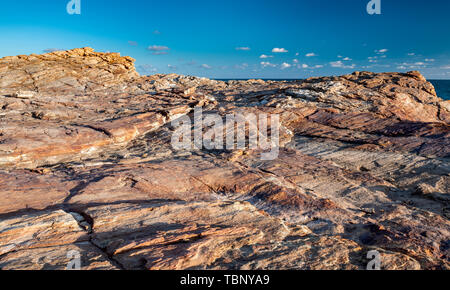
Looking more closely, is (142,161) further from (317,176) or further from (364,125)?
(364,125)

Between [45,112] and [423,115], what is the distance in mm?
27620

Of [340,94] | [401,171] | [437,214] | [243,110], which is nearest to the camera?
[437,214]

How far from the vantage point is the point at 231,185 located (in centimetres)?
1065

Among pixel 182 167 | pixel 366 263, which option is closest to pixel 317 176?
pixel 182 167

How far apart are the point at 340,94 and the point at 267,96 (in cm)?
622

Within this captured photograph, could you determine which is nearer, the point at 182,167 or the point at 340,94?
the point at 182,167

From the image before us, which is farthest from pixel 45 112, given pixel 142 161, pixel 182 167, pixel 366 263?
pixel 366 263

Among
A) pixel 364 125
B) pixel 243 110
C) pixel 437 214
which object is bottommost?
pixel 437 214

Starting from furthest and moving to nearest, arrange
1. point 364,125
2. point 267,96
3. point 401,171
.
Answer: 1. point 267,96
2. point 364,125
3. point 401,171

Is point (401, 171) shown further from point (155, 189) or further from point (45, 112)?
point (45, 112)

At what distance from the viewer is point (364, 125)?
18297 millimetres

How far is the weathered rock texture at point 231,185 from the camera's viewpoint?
5809 mm

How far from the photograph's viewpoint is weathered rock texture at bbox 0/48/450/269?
229 inches
